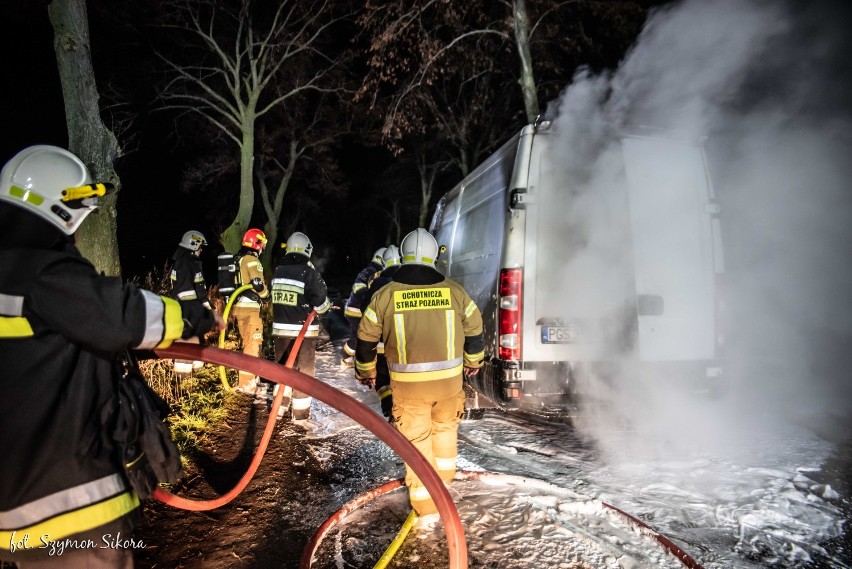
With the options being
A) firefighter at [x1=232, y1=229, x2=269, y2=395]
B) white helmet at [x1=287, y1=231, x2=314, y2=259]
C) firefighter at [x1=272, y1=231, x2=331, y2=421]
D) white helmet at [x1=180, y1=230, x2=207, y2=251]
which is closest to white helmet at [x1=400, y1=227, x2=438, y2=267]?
firefighter at [x1=272, y1=231, x2=331, y2=421]

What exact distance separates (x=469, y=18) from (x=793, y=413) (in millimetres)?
9130

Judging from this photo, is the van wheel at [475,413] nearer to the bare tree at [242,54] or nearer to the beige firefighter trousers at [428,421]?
the beige firefighter trousers at [428,421]

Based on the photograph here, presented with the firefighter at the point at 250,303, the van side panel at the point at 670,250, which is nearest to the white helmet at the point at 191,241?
the firefighter at the point at 250,303

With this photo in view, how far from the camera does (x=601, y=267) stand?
384 cm

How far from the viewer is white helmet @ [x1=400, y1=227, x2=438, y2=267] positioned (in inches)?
122

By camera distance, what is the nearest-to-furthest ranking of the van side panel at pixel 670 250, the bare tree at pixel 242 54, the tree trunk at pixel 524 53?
1. the van side panel at pixel 670 250
2. the tree trunk at pixel 524 53
3. the bare tree at pixel 242 54

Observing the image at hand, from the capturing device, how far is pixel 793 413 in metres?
4.99

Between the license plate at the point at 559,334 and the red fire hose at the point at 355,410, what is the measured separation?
6.49ft

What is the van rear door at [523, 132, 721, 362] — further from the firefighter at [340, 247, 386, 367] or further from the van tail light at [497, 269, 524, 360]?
the firefighter at [340, 247, 386, 367]

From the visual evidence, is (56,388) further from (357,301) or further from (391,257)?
(391,257)

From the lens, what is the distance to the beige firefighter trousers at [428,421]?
286cm

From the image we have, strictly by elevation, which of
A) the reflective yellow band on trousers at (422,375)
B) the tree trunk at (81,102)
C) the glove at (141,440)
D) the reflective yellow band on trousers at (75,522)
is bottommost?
the reflective yellow band on trousers at (75,522)

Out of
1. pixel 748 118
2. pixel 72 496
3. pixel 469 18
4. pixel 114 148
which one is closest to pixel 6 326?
pixel 72 496

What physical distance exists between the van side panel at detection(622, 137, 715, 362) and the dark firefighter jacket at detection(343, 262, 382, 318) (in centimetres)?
312
